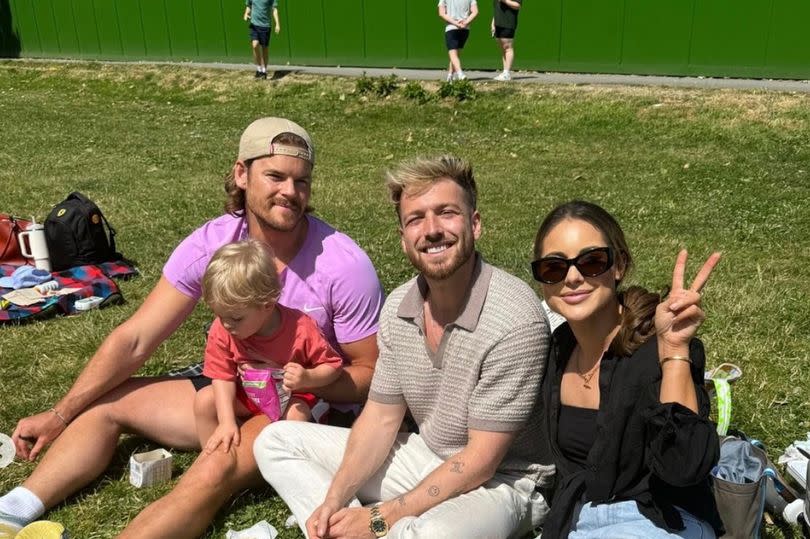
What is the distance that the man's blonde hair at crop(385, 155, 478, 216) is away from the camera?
9.59ft

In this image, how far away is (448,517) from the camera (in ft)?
9.03

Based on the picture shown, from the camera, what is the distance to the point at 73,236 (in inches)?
248

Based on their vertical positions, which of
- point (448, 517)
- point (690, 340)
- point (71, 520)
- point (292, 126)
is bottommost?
point (71, 520)

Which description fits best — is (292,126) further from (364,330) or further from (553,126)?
(553,126)

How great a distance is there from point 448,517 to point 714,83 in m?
12.6

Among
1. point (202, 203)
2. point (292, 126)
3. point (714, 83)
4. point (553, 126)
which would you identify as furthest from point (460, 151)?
point (292, 126)

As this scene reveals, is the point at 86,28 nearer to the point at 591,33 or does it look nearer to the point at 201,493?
the point at 591,33

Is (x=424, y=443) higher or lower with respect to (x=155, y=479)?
higher

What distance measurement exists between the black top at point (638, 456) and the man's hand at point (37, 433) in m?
2.20

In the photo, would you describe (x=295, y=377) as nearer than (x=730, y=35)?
Yes

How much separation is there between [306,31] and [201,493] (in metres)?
16.7

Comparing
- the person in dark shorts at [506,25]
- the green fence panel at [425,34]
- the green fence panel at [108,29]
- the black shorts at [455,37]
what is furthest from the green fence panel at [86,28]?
the person in dark shorts at [506,25]

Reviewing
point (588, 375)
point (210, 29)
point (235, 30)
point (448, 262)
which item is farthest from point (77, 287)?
point (210, 29)

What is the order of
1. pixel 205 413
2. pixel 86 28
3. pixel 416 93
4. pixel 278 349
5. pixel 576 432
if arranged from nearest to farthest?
1. pixel 576 432
2. pixel 278 349
3. pixel 205 413
4. pixel 416 93
5. pixel 86 28
